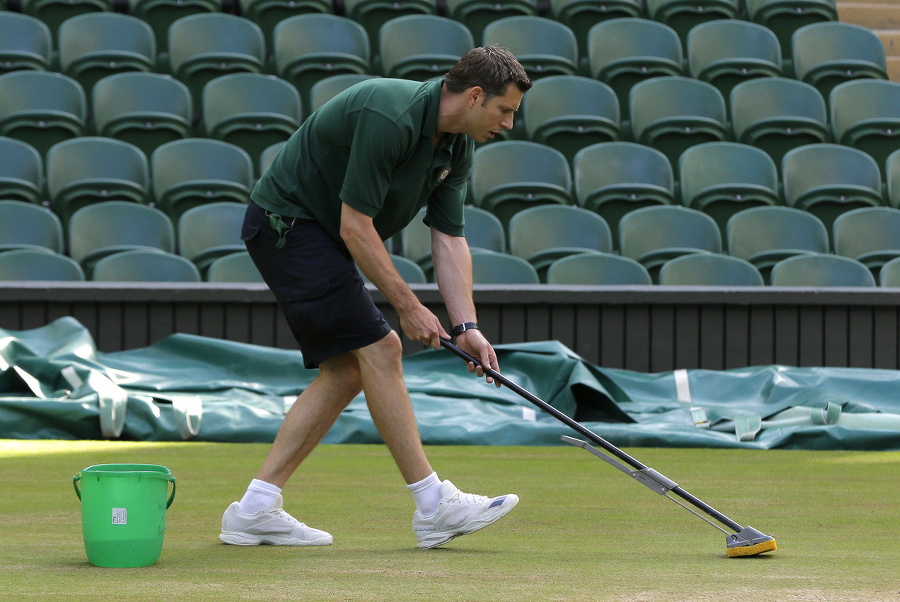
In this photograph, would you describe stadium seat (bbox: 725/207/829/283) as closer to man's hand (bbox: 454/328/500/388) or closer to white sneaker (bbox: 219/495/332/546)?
man's hand (bbox: 454/328/500/388)

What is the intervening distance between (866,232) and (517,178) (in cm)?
225

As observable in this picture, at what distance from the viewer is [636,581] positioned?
6.81 feet

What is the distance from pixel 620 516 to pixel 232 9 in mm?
7080

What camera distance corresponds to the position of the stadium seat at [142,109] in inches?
308

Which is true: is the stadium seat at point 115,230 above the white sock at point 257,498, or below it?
above

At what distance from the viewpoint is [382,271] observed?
2.61 metres

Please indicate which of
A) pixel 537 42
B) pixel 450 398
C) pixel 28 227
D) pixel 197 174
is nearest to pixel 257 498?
pixel 450 398

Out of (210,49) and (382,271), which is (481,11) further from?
(382,271)

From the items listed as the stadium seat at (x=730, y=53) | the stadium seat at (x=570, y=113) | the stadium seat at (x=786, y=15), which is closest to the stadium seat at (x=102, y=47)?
the stadium seat at (x=570, y=113)

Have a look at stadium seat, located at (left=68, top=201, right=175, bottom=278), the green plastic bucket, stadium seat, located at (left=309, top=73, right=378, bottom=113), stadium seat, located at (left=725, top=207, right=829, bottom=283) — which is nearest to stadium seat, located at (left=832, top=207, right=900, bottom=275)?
stadium seat, located at (left=725, top=207, right=829, bottom=283)

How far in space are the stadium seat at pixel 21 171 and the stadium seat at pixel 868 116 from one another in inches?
218

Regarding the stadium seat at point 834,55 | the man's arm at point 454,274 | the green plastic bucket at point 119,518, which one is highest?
the stadium seat at point 834,55

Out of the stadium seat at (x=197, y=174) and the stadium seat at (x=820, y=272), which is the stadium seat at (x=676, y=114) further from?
the stadium seat at (x=197, y=174)

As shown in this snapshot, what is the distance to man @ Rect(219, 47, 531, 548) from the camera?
2561 mm
